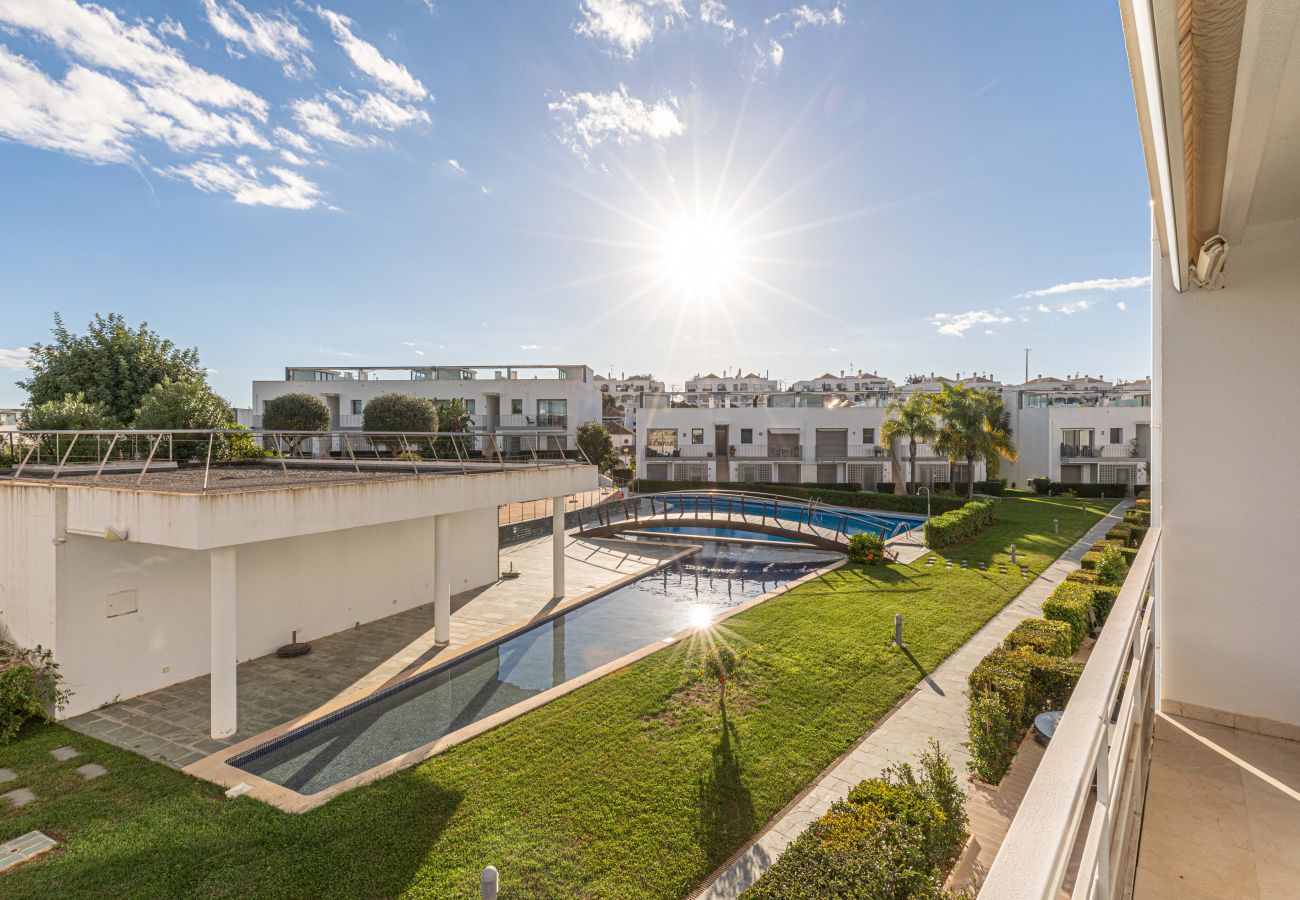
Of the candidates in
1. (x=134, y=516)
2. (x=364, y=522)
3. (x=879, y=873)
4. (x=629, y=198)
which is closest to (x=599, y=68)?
(x=629, y=198)

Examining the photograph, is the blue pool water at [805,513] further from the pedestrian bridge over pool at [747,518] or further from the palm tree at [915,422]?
the palm tree at [915,422]

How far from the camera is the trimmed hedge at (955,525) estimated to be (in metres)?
20.5

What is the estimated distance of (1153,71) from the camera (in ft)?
6.15

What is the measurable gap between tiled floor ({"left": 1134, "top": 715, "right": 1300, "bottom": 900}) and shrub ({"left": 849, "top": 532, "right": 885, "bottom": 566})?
46.3 ft

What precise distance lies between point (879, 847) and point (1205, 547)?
332 cm

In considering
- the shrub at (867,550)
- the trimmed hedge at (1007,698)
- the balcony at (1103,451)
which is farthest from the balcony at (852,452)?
the trimmed hedge at (1007,698)

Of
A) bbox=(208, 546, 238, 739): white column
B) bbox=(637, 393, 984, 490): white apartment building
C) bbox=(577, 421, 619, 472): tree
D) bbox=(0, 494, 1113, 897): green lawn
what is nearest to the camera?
bbox=(0, 494, 1113, 897): green lawn

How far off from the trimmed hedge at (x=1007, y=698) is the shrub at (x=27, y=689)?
39.0ft

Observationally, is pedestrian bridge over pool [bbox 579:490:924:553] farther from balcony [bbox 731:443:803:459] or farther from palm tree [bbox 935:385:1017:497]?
balcony [bbox 731:443:803:459]

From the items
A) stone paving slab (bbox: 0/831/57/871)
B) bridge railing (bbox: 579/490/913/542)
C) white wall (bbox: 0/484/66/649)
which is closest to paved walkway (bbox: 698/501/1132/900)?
stone paving slab (bbox: 0/831/57/871)

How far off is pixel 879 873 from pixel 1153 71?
191 inches

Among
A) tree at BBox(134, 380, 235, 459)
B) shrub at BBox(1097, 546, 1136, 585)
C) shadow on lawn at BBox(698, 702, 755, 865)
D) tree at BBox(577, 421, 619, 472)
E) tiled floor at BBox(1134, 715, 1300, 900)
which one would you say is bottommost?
shadow on lawn at BBox(698, 702, 755, 865)

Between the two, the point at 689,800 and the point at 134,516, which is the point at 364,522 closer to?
the point at 134,516

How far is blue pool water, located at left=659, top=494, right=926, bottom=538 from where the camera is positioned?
26.9 meters
